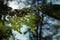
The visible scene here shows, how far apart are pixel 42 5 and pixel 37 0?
0.09m

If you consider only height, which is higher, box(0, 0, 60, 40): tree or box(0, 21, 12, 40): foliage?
box(0, 0, 60, 40): tree

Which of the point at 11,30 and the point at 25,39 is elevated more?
the point at 11,30

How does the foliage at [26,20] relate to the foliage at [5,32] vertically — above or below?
above

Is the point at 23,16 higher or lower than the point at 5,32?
higher

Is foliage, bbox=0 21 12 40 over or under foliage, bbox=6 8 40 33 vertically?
under

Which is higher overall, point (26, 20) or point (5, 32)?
point (26, 20)

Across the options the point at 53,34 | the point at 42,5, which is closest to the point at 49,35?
the point at 53,34

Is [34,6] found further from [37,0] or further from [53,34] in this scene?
[53,34]

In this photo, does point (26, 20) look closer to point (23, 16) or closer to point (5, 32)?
point (23, 16)

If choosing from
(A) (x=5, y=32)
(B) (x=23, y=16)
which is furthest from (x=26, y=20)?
(A) (x=5, y=32)

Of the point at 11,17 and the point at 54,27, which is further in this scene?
the point at 54,27

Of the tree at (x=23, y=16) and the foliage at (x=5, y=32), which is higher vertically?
the tree at (x=23, y=16)

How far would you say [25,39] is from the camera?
189cm

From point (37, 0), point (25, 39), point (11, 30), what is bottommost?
point (25, 39)
